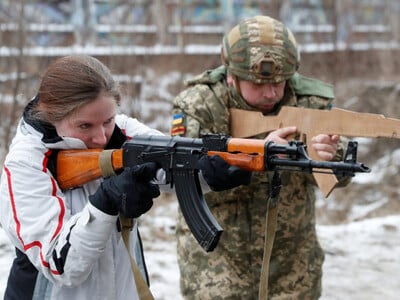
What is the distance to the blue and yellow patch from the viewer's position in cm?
293

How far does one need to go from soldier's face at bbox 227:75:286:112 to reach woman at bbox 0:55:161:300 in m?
0.94

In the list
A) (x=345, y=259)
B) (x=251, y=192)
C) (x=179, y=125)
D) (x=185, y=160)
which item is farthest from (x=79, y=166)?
(x=345, y=259)

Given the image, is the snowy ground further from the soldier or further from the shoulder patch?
the shoulder patch

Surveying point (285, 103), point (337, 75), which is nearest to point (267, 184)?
point (285, 103)

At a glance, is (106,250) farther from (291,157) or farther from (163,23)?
(163,23)

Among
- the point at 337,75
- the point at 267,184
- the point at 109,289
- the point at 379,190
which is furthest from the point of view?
the point at 337,75

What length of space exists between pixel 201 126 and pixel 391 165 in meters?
8.06

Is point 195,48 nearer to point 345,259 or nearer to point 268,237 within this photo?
point 345,259

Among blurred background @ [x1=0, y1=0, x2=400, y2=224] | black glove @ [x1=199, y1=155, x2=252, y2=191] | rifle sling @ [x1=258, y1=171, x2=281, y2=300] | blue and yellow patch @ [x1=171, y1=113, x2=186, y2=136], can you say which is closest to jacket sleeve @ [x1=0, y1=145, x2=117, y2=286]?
black glove @ [x1=199, y1=155, x2=252, y2=191]

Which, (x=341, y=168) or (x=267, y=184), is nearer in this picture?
(x=341, y=168)

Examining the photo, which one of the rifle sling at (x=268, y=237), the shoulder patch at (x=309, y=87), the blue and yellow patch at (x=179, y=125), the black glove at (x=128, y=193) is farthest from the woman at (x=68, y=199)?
the shoulder patch at (x=309, y=87)

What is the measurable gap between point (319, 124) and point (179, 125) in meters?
0.59

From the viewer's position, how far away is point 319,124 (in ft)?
9.10

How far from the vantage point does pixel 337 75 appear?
13047mm
